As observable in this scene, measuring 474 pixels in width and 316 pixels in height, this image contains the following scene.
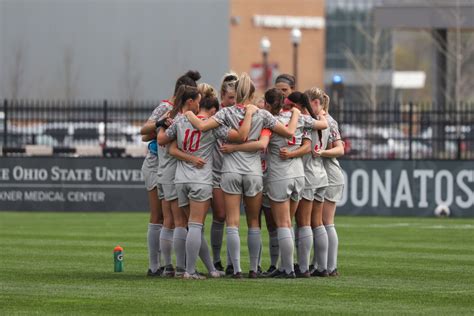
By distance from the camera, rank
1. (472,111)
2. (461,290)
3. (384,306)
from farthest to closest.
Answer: (472,111) → (461,290) → (384,306)

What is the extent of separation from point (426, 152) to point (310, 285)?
18135 millimetres

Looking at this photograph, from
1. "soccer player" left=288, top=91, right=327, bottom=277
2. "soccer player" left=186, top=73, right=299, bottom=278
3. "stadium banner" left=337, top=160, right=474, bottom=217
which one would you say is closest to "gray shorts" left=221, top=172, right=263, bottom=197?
"soccer player" left=186, top=73, right=299, bottom=278

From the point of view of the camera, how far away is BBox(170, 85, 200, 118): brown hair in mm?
15023

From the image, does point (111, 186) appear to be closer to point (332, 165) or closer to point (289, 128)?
point (332, 165)

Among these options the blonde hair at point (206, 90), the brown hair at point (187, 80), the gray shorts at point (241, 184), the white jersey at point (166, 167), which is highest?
the brown hair at point (187, 80)

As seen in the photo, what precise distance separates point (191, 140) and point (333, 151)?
5.92 feet

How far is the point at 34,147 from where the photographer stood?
3325cm

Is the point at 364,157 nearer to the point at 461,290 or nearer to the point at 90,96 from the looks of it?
the point at 461,290

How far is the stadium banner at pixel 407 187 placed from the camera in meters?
29.4

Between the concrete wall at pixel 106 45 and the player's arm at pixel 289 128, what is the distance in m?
48.5

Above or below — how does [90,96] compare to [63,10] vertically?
below

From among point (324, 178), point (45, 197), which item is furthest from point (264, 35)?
point (324, 178)

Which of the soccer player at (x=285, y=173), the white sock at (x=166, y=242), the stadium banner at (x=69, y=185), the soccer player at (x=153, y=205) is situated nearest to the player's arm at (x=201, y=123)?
the soccer player at (x=285, y=173)

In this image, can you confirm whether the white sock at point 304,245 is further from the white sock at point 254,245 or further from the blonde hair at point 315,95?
the blonde hair at point 315,95
